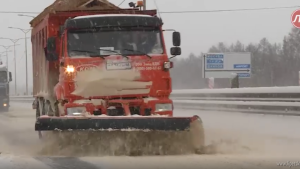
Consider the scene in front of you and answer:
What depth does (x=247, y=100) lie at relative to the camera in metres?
15.9

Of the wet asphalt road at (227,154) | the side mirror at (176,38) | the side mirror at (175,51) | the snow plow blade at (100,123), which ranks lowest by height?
the wet asphalt road at (227,154)

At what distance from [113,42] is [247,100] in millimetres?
6590

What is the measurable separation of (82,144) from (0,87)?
25.0m

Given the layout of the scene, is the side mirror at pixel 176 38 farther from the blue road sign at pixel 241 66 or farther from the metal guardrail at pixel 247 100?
the blue road sign at pixel 241 66

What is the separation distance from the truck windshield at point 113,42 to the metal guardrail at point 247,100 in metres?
4.39

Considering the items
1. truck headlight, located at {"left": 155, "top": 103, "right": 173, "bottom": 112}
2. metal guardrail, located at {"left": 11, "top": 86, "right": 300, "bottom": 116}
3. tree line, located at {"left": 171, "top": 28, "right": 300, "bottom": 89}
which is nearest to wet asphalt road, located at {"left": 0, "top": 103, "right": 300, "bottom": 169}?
metal guardrail, located at {"left": 11, "top": 86, "right": 300, "bottom": 116}

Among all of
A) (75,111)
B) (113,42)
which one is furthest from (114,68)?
Answer: (75,111)

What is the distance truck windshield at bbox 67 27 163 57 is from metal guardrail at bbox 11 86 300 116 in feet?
14.4

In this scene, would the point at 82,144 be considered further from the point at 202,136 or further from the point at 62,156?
the point at 202,136

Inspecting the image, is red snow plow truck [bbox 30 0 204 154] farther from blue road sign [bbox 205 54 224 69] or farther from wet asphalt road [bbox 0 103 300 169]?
blue road sign [bbox 205 54 224 69]

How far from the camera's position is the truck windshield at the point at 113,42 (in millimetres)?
10461

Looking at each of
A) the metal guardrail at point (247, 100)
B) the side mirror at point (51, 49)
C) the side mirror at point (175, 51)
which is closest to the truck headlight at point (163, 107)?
the side mirror at point (175, 51)

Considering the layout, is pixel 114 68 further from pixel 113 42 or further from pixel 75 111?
pixel 75 111

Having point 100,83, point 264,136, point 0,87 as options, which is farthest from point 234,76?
point 0,87
